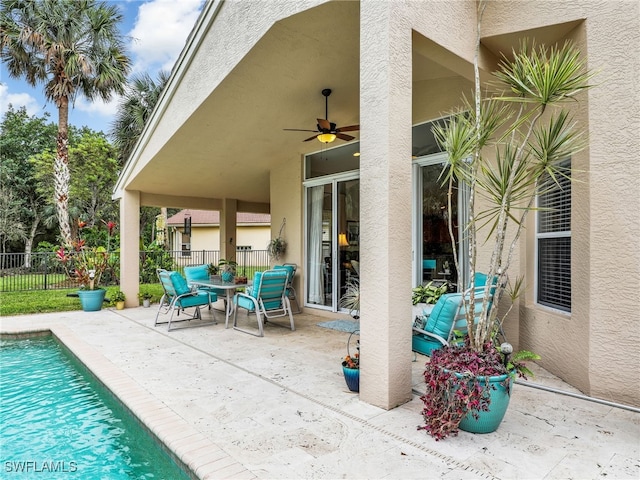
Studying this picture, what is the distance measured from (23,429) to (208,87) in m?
4.45

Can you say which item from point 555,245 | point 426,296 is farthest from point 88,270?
point 555,245

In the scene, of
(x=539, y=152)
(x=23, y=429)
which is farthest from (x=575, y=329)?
(x=23, y=429)

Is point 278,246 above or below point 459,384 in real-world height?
above

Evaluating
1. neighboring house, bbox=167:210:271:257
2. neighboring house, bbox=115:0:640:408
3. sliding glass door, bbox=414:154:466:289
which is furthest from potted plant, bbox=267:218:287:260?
neighboring house, bbox=167:210:271:257

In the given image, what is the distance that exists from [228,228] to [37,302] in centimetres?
510

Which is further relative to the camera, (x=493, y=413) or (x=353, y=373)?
(x=353, y=373)

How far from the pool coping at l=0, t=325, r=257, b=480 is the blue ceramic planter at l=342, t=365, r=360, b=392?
4.44 ft

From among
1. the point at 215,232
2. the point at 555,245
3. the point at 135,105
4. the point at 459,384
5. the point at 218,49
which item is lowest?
the point at 459,384

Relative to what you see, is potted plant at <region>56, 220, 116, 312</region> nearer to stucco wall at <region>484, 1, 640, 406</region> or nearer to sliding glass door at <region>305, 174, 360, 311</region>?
sliding glass door at <region>305, 174, 360, 311</region>

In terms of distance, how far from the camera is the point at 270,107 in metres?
6.04

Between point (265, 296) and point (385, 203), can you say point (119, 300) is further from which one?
point (385, 203)

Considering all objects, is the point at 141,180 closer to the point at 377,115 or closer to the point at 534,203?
the point at 377,115

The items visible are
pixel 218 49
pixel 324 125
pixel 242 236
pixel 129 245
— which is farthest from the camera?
pixel 242 236

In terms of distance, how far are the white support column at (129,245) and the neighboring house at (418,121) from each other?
333cm
